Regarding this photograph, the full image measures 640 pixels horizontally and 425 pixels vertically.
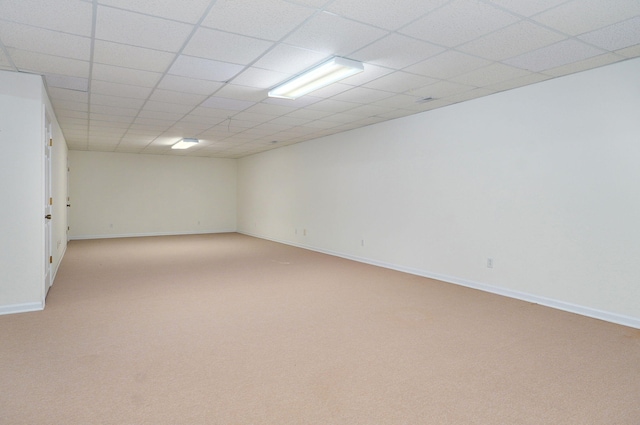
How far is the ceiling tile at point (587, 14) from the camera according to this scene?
97.7 inches

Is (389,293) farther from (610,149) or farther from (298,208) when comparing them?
(298,208)

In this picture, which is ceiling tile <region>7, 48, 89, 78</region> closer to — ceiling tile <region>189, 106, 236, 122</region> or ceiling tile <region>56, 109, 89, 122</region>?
ceiling tile <region>189, 106, 236, 122</region>

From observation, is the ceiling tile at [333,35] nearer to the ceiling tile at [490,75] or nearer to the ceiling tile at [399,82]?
the ceiling tile at [399,82]

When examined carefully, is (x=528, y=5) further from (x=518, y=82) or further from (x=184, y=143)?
(x=184, y=143)

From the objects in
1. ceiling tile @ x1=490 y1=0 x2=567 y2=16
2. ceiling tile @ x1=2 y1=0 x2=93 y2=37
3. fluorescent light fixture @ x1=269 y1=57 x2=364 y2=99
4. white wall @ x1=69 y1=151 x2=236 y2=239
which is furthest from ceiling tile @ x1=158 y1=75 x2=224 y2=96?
white wall @ x1=69 y1=151 x2=236 y2=239

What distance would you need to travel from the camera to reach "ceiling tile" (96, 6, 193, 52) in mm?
2629

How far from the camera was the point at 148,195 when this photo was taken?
1071 cm

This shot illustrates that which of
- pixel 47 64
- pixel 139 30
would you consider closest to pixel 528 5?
pixel 139 30

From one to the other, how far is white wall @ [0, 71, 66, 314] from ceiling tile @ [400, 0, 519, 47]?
380cm

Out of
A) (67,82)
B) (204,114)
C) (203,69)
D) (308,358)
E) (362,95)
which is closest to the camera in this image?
(308,358)

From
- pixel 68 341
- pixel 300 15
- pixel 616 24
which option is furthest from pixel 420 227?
pixel 68 341

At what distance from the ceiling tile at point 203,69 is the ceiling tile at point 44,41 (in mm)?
734

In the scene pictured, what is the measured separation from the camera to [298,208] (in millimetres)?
8758

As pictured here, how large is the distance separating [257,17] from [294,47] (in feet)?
1.90
